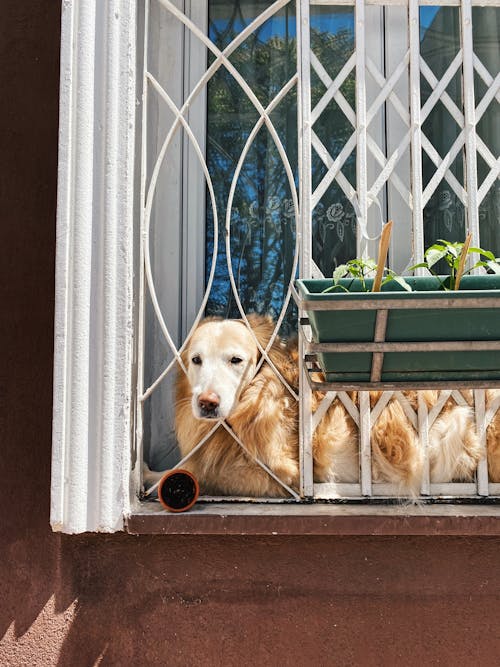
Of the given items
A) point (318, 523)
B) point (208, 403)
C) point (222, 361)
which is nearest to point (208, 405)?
point (208, 403)

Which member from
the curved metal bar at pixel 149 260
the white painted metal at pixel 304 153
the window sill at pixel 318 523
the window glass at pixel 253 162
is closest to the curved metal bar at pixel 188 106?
the curved metal bar at pixel 149 260

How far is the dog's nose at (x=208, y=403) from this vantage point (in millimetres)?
2041

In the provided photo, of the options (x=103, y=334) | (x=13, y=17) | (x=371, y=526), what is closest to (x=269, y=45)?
(x=13, y=17)

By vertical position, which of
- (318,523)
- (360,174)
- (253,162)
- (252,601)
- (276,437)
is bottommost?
(252,601)

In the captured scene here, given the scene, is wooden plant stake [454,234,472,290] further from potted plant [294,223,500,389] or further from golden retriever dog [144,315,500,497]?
golden retriever dog [144,315,500,497]

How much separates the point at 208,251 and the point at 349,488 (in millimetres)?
943

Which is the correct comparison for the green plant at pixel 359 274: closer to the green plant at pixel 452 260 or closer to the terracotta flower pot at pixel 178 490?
the green plant at pixel 452 260

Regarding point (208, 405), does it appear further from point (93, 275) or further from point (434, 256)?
point (434, 256)

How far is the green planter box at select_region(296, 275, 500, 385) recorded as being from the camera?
1750mm

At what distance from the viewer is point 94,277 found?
2.12 meters

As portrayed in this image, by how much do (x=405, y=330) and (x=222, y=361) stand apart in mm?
616

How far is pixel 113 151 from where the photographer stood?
2.14 meters

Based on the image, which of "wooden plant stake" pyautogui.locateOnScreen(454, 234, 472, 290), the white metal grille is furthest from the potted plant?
the white metal grille

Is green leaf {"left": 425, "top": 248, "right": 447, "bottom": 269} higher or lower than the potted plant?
higher
